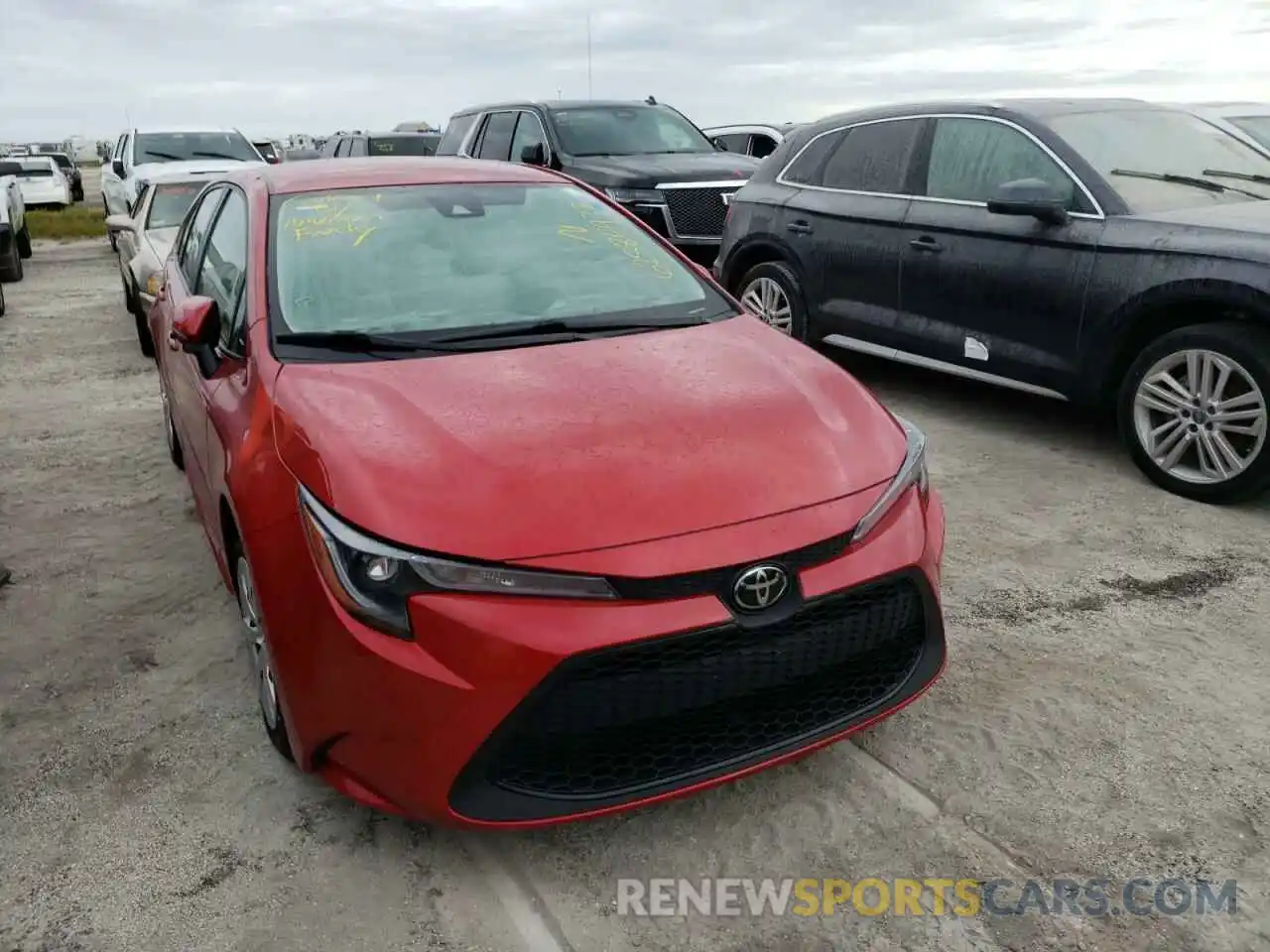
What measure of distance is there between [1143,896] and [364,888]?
5.79 ft

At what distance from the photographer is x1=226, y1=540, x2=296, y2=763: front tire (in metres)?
2.77

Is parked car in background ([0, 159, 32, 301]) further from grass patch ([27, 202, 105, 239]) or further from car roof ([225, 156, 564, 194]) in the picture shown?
car roof ([225, 156, 564, 194])

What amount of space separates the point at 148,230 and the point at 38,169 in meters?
23.0

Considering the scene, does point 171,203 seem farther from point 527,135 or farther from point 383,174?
point 383,174

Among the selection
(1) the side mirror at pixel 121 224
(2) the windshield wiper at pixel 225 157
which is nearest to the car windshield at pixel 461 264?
(1) the side mirror at pixel 121 224

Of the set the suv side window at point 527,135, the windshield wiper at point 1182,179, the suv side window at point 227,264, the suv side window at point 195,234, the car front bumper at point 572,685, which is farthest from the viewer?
the suv side window at point 527,135

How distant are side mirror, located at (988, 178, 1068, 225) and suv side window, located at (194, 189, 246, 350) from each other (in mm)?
3452

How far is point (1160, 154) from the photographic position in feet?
17.8

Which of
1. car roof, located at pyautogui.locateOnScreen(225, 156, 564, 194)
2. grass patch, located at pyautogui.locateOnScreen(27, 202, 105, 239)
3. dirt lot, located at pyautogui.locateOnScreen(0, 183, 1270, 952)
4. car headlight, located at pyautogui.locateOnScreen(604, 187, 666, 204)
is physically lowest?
grass patch, located at pyautogui.locateOnScreen(27, 202, 105, 239)

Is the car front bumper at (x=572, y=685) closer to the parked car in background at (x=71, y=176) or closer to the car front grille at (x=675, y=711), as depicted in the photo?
the car front grille at (x=675, y=711)

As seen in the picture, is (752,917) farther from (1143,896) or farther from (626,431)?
(626,431)

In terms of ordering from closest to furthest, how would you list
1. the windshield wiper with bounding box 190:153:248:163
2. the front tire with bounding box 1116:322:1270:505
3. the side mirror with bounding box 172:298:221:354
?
the side mirror with bounding box 172:298:221:354, the front tire with bounding box 1116:322:1270:505, the windshield wiper with bounding box 190:153:248:163

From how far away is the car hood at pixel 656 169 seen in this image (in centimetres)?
957

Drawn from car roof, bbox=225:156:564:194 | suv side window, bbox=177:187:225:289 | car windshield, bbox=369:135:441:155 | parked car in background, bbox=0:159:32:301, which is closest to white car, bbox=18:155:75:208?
parked car in background, bbox=0:159:32:301
